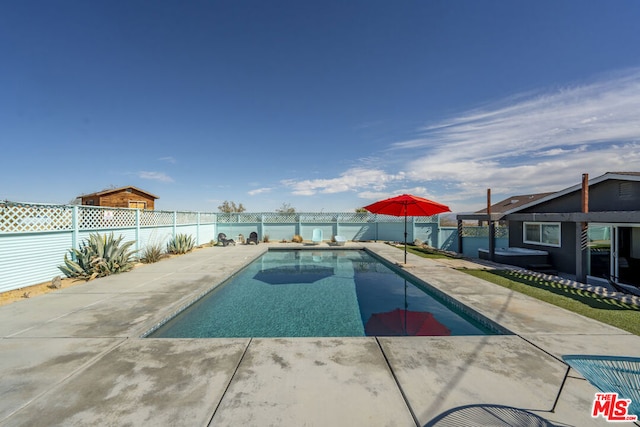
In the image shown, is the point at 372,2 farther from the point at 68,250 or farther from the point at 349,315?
the point at 68,250

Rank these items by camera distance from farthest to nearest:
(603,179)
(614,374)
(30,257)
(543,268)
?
(543,268) → (603,179) → (30,257) → (614,374)

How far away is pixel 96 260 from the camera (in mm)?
6883

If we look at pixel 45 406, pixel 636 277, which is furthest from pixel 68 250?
pixel 636 277

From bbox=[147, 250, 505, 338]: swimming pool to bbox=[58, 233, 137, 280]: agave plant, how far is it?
3403 mm

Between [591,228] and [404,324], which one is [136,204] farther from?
[591,228]

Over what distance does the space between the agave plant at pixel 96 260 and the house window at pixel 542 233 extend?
14.4 meters

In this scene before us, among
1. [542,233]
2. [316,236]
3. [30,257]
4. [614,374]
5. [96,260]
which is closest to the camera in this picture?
[614,374]

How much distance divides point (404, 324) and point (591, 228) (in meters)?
8.60

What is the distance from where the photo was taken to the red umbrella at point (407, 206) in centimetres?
812

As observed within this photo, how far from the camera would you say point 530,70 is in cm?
911

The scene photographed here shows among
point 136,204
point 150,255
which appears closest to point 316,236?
point 150,255

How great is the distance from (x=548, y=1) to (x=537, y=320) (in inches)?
356

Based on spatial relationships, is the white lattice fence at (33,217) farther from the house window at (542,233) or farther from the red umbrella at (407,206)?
the house window at (542,233)

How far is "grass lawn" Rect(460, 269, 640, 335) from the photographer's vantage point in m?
3.94
